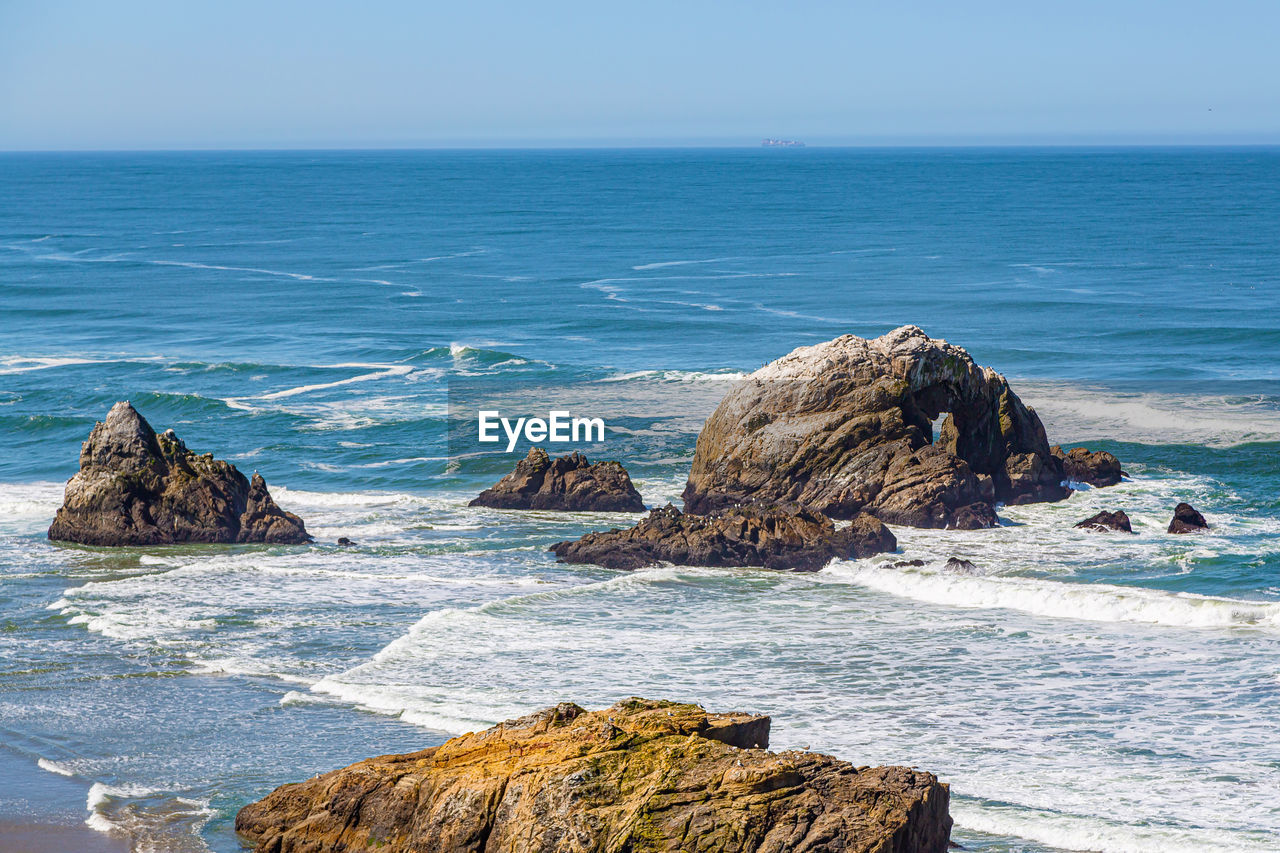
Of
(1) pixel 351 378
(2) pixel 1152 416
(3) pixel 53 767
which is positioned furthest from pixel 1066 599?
(1) pixel 351 378

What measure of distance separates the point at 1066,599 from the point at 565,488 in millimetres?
12924

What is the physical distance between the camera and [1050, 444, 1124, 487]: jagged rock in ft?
109

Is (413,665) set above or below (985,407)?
below

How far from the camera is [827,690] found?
18547mm

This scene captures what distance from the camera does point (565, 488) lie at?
32.1 meters

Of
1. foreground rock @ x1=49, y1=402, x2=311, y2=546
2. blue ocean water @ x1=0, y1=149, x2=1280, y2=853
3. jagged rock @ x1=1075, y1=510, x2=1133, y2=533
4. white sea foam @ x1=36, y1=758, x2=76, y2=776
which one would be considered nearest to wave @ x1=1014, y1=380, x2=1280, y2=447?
blue ocean water @ x1=0, y1=149, x2=1280, y2=853

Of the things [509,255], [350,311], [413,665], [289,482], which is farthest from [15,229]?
[413,665]

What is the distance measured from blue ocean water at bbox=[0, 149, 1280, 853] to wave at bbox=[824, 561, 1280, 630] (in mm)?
→ 84

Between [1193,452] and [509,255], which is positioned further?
[509,255]

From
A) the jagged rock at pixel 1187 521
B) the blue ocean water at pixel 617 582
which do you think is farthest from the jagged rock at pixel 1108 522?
the jagged rock at pixel 1187 521

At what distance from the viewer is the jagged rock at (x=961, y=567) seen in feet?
82.0

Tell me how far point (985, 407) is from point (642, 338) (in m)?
30.5

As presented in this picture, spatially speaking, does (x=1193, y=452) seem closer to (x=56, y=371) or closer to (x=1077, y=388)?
(x=1077, y=388)

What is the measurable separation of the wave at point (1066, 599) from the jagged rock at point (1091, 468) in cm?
928
